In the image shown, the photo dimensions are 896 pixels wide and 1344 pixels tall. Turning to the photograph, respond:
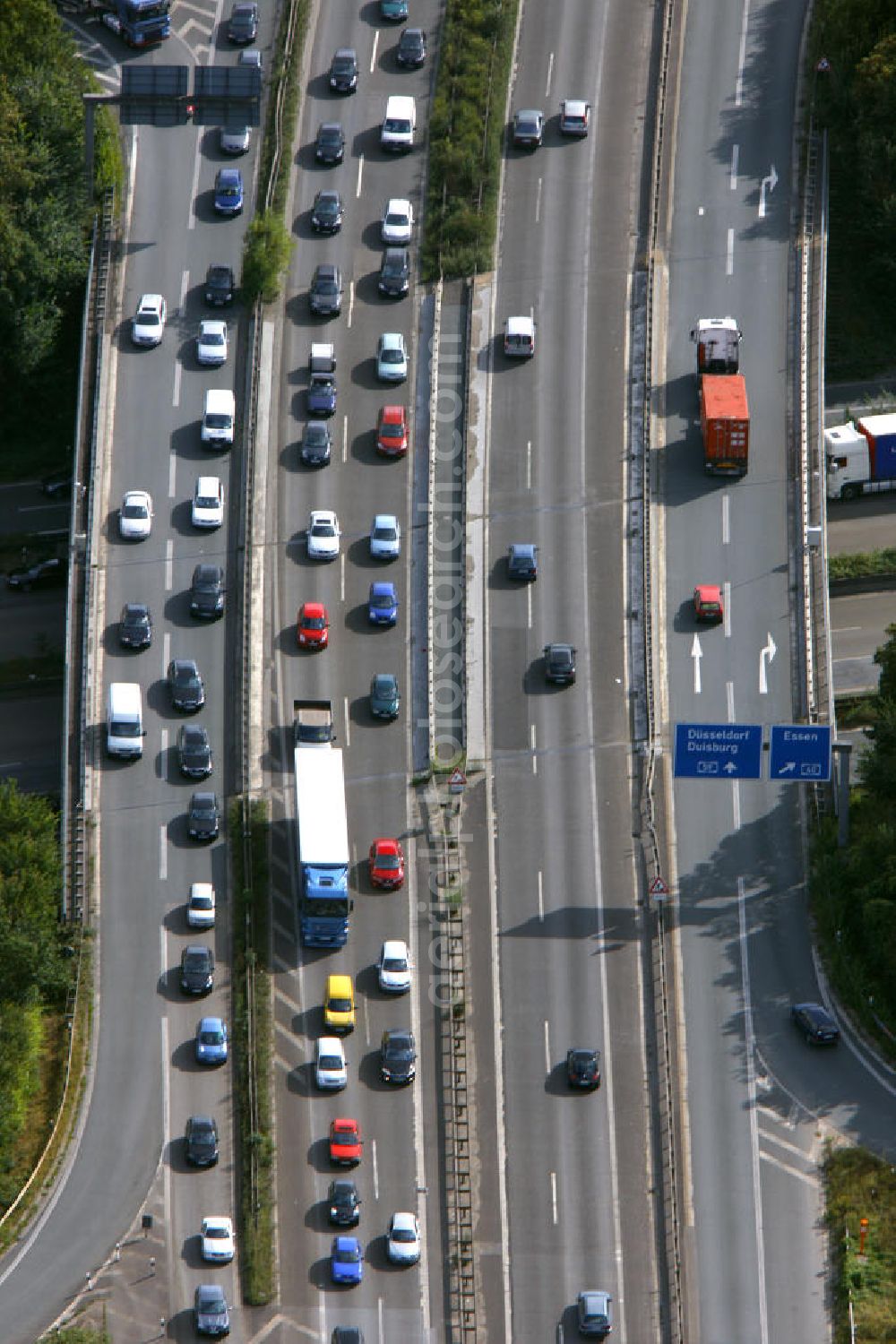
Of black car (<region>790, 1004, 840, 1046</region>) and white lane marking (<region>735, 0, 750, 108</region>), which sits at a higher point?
white lane marking (<region>735, 0, 750, 108</region>)

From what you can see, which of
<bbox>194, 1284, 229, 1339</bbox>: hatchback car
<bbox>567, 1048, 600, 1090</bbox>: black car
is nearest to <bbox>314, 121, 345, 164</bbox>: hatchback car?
<bbox>567, 1048, 600, 1090</bbox>: black car

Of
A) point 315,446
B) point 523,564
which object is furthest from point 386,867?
point 315,446

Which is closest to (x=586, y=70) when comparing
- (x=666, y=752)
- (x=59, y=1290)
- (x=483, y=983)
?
(x=666, y=752)

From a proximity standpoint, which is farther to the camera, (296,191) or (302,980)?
(296,191)

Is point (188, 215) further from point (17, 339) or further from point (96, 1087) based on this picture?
point (96, 1087)

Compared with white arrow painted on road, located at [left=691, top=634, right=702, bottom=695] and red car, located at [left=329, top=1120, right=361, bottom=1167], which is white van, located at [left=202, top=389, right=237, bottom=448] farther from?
red car, located at [left=329, top=1120, right=361, bottom=1167]
